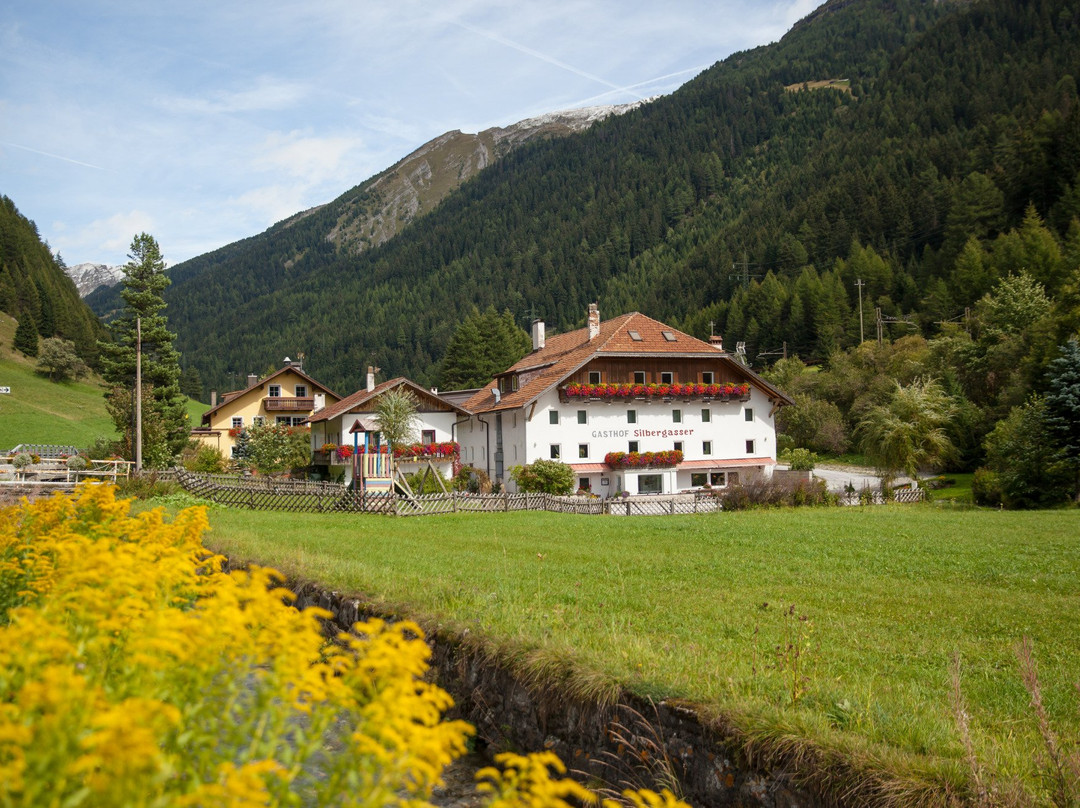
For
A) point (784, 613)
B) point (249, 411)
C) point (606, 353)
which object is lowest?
point (784, 613)

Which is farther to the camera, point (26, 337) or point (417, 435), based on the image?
point (26, 337)

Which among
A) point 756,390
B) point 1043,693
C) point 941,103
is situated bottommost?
point 1043,693

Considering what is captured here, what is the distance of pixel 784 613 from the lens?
1120 centimetres

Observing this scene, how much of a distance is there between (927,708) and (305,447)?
56.1 m

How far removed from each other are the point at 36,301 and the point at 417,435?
79954mm

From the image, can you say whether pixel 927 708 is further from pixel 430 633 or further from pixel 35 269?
pixel 35 269

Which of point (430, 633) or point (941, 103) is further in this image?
point (941, 103)

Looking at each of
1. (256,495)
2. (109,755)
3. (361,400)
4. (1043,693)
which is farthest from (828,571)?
(361,400)

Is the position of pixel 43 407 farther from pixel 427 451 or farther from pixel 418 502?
pixel 418 502

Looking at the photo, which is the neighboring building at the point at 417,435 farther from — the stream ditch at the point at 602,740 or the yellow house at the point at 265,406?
the stream ditch at the point at 602,740

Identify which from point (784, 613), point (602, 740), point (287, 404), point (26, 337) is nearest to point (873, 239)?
point (287, 404)

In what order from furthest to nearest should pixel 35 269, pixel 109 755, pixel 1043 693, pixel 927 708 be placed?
pixel 35 269 < pixel 1043 693 < pixel 927 708 < pixel 109 755

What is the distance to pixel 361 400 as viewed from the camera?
50312 millimetres

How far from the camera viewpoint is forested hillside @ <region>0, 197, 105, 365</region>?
99.4 metres
